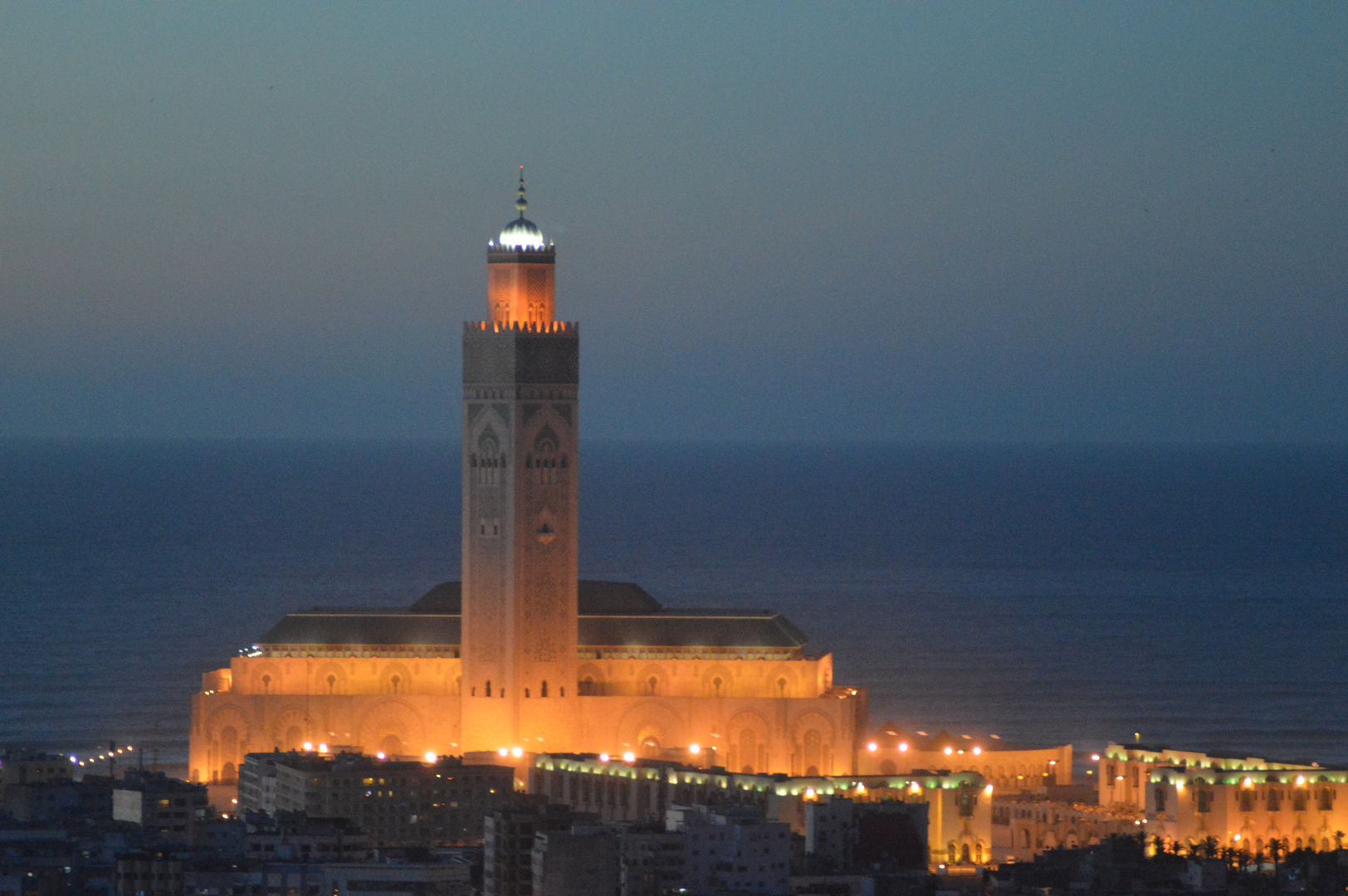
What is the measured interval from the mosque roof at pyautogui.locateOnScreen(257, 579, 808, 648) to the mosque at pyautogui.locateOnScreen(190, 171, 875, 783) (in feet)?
0.25

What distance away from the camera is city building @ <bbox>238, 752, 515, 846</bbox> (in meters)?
67.5

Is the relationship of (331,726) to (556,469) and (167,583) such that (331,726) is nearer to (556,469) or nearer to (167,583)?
(556,469)

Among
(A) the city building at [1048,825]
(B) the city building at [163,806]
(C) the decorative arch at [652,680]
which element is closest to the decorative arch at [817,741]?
(C) the decorative arch at [652,680]

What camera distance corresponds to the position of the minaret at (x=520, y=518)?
73875 mm

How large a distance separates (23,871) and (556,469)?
19.5 m

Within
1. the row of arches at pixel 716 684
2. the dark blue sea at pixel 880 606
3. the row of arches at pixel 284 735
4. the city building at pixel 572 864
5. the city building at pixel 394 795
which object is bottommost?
the city building at pixel 572 864

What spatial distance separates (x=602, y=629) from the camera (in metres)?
75.7

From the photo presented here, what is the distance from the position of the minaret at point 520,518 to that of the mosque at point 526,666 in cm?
4

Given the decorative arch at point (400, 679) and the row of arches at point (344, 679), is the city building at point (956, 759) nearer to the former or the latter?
the row of arches at point (344, 679)

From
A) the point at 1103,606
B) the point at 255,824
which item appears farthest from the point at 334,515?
the point at 255,824

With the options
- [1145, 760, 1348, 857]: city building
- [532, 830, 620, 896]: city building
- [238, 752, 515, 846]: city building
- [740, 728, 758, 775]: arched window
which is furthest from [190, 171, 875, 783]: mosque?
[532, 830, 620, 896]: city building

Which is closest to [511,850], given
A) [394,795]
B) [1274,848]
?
[394,795]

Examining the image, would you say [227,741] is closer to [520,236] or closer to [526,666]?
[526,666]

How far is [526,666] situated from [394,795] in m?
6.71
